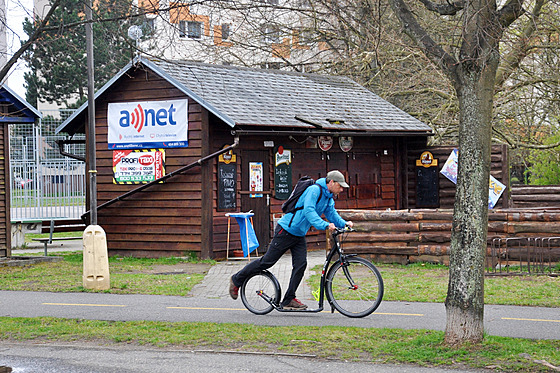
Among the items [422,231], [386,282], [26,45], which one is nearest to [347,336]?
[386,282]

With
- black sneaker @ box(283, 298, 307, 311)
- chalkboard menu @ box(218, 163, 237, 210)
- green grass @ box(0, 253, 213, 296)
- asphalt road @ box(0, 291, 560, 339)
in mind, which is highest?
chalkboard menu @ box(218, 163, 237, 210)

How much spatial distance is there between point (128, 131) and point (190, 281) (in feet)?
20.0

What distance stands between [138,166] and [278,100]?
158 inches

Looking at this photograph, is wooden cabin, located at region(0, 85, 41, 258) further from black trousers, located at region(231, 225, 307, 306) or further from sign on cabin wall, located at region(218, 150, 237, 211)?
black trousers, located at region(231, 225, 307, 306)

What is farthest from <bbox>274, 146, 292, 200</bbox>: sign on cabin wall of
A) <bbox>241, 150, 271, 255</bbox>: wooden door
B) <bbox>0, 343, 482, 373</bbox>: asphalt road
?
<bbox>0, 343, 482, 373</bbox>: asphalt road

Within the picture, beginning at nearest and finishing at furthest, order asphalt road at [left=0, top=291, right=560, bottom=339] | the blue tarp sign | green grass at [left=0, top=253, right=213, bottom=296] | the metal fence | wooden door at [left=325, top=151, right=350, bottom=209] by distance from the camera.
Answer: asphalt road at [left=0, top=291, right=560, bottom=339] < green grass at [left=0, top=253, right=213, bottom=296] < the blue tarp sign < wooden door at [left=325, top=151, right=350, bottom=209] < the metal fence

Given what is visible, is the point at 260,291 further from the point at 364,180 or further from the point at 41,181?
the point at 41,181

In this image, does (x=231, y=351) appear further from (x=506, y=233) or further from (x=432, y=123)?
(x=432, y=123)

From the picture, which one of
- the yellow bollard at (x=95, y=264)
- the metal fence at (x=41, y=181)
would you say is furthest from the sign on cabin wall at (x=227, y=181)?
the metal fence at (x=41, y=181)

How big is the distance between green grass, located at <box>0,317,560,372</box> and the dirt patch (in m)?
5.64

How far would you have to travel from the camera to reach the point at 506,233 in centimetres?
1479

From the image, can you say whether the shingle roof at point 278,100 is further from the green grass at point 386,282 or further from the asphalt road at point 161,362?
the asphalt road at point 161,362

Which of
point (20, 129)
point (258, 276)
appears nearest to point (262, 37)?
point (20, 129)

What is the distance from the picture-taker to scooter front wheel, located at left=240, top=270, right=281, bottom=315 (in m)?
10.1
